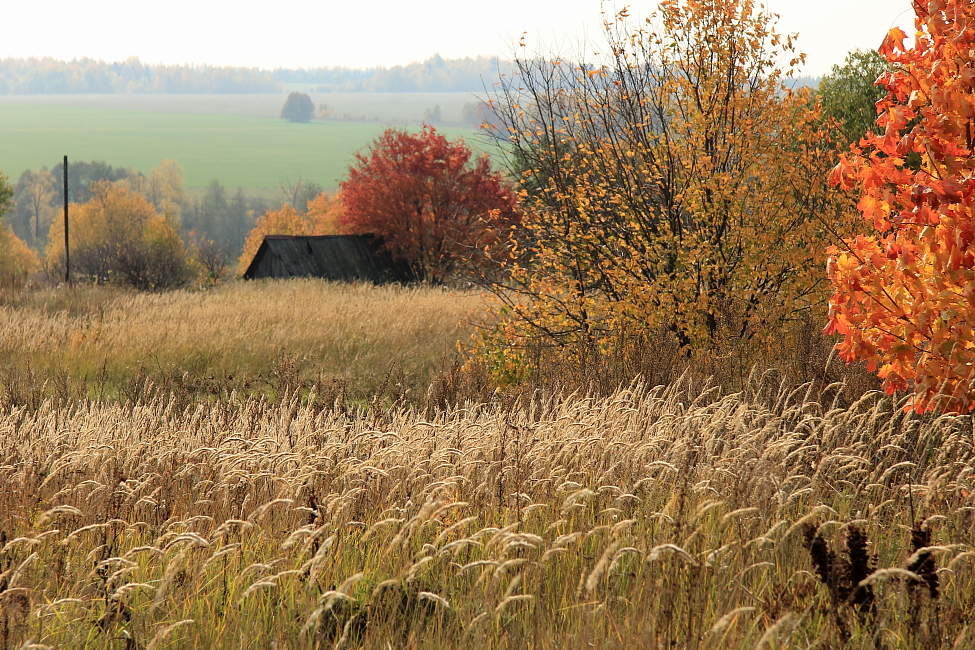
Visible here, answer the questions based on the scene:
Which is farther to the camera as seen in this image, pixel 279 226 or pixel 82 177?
pixel 82 177

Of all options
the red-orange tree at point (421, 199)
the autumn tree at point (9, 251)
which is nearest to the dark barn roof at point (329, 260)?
the red-orange tree at point (421, 199)

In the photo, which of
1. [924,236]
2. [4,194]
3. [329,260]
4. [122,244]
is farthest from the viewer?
[4,194]

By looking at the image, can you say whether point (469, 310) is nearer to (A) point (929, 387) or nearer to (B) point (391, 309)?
(B) point (391, 309)

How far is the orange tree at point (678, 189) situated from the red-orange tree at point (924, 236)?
472cm

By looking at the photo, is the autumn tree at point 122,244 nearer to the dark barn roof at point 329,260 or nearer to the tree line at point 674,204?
the dark barn roof at point 329,260

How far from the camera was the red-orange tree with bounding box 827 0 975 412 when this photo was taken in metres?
5.05

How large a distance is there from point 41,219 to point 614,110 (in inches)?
5467

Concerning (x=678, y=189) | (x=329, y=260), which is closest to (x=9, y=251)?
(x=329, y=260)

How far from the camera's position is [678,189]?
11383mm

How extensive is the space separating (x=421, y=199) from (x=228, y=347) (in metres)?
23.6

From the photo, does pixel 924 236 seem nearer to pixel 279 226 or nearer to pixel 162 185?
pixel 279 226

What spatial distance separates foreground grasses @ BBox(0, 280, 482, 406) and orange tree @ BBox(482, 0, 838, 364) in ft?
9.56

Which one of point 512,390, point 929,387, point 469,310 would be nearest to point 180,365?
point 512,390

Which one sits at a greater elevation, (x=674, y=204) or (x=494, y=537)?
(x=674, y=204)
